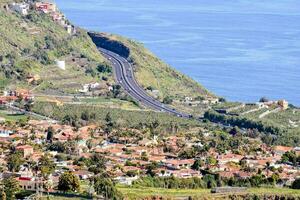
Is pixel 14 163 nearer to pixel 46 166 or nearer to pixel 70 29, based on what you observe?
pixel 46 166

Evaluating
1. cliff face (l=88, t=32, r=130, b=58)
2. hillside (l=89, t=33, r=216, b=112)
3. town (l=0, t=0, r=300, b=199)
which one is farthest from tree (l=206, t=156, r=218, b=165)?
cliff face (l=88, t=32, r=130, b=58)

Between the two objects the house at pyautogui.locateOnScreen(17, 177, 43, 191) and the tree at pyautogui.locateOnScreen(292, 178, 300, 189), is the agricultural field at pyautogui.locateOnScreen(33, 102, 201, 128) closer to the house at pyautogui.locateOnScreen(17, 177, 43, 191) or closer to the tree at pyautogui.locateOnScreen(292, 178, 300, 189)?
the tree at pyautogui.locateOnScreen(292, 178, 300, 189)

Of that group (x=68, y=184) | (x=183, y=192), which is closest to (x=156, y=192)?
(x=183, y=192)

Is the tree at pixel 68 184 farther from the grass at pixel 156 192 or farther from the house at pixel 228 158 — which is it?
the house at pixel 228 158

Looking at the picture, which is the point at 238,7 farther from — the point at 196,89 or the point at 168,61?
the point at 196,89

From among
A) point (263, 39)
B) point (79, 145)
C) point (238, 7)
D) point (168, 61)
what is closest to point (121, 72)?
point (168, 61)

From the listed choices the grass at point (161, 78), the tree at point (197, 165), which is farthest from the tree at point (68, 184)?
the grass at point (161, 78)
